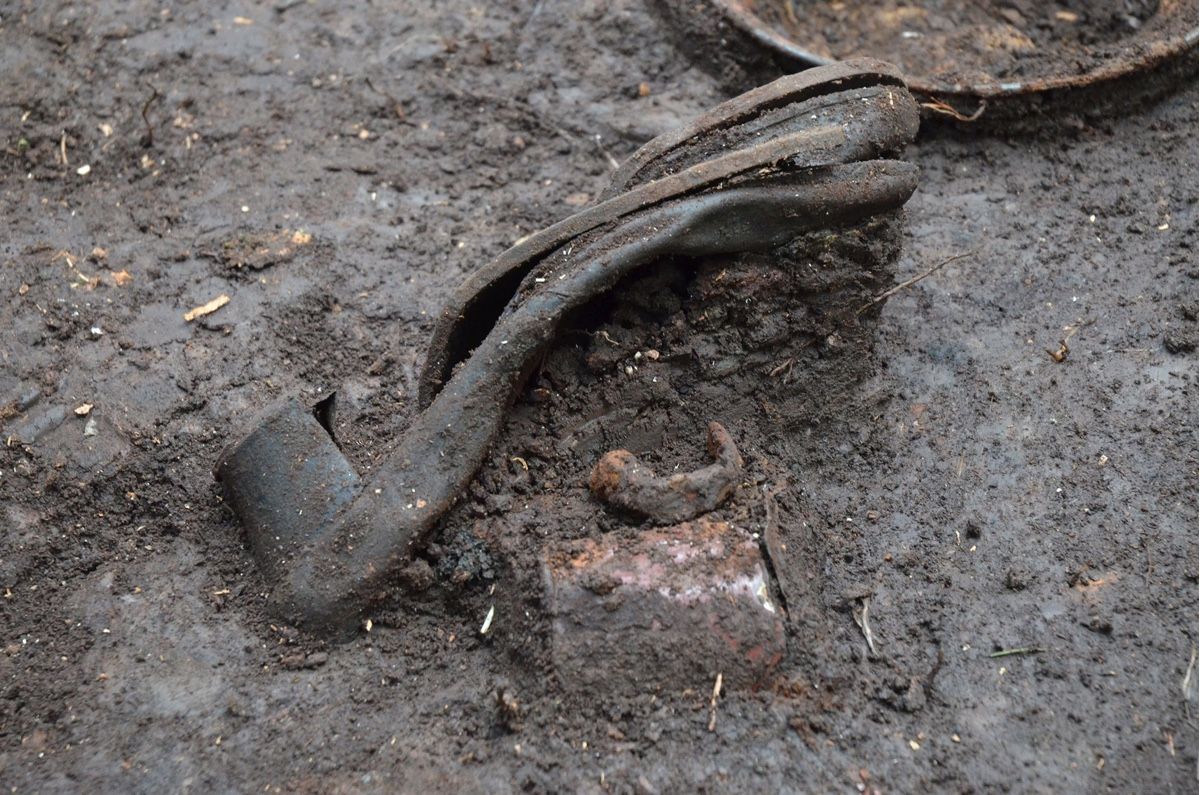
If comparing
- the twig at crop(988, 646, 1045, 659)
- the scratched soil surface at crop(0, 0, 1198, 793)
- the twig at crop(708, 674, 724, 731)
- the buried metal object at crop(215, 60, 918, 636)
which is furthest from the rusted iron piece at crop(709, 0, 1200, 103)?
the twig at crop(708, 674, 724, 731)

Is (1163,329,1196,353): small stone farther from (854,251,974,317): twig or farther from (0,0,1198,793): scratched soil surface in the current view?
(854,251,974,317): twig

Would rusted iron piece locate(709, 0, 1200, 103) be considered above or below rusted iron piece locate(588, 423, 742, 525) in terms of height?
above

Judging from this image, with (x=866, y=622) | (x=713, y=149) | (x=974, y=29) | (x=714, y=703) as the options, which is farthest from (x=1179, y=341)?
(x=974, y=29)

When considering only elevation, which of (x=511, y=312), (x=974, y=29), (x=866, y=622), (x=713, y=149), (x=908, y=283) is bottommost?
(x=866, y=622)

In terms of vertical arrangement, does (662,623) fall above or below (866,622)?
above

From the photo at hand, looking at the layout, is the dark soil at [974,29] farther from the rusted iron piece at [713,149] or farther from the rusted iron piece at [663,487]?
the rusted iron piece at [663,487]

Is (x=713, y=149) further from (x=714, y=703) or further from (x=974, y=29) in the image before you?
(x=974, y=29)

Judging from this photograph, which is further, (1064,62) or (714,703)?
(1064,62)

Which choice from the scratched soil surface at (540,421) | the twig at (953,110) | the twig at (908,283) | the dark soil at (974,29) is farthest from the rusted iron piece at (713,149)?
the dark soil at (974,29)
